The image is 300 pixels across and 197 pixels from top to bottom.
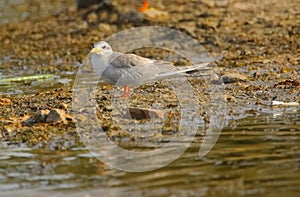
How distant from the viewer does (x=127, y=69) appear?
8.63 m

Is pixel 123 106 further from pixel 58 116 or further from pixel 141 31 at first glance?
pixel 141 31

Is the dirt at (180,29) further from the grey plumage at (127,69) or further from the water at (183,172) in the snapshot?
the water at (183,172)

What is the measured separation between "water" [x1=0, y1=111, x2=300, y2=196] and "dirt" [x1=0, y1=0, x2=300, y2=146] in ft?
2.53

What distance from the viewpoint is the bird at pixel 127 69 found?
863cm

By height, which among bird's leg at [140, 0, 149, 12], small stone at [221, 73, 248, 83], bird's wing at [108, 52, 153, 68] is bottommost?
small stone at [221, 73, 248, 83]

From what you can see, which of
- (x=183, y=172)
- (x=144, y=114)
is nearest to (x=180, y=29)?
(x=144, y=114)

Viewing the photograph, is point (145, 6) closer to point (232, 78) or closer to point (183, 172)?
point (232, 78)

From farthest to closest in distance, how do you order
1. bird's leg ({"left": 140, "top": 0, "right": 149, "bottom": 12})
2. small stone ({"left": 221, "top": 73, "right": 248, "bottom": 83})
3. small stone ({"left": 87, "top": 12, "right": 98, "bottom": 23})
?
bird's leg ({"left": 140, "top": 0, "right": 149, "bottom": 12}) < small stone ({"left": 87, "top": 12, "right": 98, "bottom": 23}) < small stone ({"left": 221, "top": 73, "right": 248, "bottom": 83})

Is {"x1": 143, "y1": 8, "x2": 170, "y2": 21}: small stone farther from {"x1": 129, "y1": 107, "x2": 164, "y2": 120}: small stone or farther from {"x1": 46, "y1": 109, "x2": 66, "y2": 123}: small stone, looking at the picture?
{"x1": 46, "y1": 109, "x2": 66, "y2": 123}: small stone

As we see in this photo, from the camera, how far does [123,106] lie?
8266 millimetres

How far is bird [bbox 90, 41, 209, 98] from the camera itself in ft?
28.3

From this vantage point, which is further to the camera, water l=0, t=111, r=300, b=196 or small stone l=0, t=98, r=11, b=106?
small stone l=0, t=98, r=11, b=106

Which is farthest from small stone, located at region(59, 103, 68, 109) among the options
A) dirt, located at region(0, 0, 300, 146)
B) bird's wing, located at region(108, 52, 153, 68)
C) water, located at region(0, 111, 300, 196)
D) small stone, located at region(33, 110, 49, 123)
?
water, located at region(0, 111, 300, 196)

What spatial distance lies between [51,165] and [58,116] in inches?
57.1
